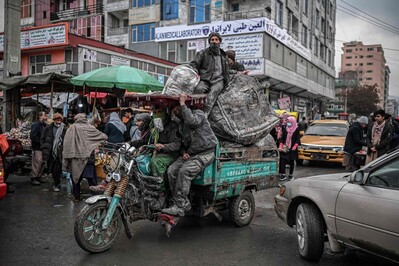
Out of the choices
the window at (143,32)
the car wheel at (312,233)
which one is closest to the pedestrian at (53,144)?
the car wheel at (312,233)

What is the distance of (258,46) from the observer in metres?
29.3

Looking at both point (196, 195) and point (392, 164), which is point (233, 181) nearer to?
point (196, 195)

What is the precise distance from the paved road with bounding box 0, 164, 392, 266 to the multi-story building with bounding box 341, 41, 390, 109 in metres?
138

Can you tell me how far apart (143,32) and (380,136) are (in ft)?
101

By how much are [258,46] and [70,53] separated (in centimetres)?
1426

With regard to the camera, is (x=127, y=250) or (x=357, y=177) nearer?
(x=357, y=177)

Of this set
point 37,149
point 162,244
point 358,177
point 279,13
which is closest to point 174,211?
point 162,244

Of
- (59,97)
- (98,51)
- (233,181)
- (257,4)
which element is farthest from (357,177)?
(257,4)

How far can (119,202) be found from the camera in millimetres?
4637

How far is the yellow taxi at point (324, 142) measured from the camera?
1291 cm

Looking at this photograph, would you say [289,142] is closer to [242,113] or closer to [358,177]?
[242,113]

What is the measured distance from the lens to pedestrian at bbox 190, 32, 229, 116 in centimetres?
586

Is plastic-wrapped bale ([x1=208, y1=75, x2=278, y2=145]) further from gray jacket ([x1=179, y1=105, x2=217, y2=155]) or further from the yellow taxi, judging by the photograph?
the yellow taxi

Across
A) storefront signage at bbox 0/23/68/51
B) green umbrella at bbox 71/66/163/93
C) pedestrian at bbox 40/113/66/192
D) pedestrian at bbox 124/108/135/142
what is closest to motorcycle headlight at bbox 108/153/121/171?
pedestrian at bbox 40/113/66/192
